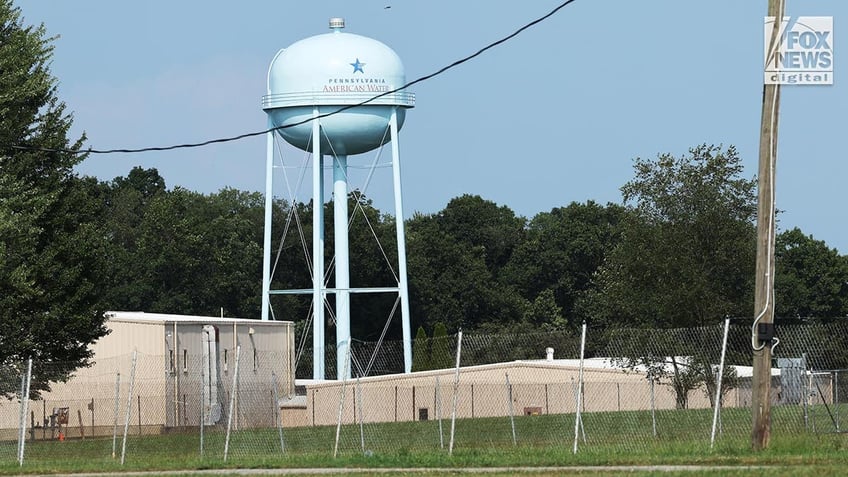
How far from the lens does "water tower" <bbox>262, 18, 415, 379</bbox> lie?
60.8 meters

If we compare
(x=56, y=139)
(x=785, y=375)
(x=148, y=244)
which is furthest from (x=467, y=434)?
(x=148, y=244)

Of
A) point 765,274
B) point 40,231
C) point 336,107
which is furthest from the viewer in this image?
point 336,107

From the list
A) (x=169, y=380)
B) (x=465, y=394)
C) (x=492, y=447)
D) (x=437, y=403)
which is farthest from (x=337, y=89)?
(x=492, y=447)

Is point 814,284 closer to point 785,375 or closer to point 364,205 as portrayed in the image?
point 364,205

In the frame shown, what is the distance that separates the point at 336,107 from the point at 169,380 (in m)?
13.1

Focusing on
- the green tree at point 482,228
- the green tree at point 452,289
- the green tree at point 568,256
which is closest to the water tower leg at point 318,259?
the green tree at point 452,289

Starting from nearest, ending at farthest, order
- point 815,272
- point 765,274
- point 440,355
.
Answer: point 765,274 → point 440,355 → point 815,272

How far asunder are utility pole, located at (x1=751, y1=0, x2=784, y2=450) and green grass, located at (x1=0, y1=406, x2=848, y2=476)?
1.82 ft

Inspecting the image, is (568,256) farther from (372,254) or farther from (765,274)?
(765,274)

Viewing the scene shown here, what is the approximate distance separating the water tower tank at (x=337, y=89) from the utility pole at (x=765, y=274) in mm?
37161

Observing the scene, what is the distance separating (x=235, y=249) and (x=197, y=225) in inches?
161

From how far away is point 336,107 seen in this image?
60.3 m

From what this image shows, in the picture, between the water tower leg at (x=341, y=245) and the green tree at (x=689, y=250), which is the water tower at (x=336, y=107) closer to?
the water tower leg at (x=341, y=245)

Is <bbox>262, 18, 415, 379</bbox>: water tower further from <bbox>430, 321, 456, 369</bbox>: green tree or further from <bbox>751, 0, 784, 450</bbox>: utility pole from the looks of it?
<bbox>751, 0, 784, 450</bbox>: utility pole
